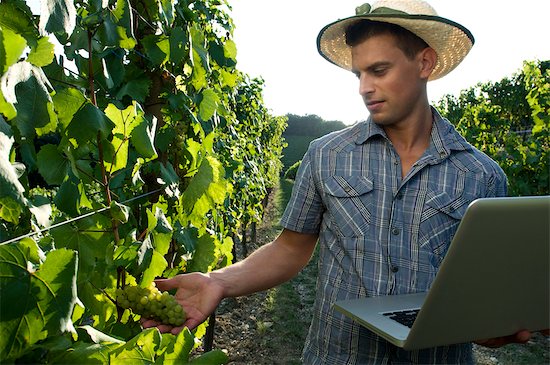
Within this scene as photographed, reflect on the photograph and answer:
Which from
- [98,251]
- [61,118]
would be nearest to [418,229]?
[98,251]

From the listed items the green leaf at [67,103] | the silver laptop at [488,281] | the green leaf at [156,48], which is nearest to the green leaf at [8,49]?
the green leaf at [67,103]

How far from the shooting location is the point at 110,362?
101 cm

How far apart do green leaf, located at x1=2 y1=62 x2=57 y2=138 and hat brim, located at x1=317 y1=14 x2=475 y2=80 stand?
122 centimetres

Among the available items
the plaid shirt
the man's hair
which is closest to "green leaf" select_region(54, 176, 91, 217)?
the plaid shirt

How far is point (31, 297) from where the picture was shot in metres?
0.84

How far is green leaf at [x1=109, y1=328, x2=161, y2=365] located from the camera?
1031mm

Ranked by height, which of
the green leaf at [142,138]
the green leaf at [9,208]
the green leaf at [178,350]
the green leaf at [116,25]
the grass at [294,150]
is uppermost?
the grass at [294,150]

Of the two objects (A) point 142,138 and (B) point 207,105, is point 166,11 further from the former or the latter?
(A) point 142,138

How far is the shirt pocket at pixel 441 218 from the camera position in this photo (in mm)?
1810

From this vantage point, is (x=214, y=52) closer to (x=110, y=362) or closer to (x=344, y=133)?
(x=344, y=133)

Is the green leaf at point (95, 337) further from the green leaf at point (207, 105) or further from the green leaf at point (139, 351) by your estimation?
the green leaf at point (207, 105)

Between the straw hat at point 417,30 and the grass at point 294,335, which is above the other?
the straw hat at point 417,30

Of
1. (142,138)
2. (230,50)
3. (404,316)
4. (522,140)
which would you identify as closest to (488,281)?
(404,316)

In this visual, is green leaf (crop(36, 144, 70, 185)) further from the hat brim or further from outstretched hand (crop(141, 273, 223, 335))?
the hat brim
